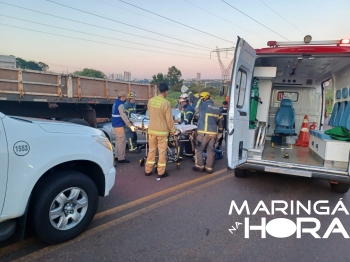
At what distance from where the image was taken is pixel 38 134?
8.55 feet

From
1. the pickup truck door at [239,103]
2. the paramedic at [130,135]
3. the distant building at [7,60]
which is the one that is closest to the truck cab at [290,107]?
the pickup truck door at [239,103]

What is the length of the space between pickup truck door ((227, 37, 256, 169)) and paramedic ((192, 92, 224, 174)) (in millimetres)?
943

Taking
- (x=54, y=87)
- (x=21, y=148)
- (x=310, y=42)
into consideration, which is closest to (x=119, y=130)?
(x=54, y=87)

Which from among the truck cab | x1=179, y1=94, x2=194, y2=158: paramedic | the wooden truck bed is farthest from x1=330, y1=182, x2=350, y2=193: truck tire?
the wooden truck bed

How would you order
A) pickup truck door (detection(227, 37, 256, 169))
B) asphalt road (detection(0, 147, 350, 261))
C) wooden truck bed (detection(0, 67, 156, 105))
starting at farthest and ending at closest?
wooden truck bed (detection(0, 67, 156, 105)) < pickup truck door (detection(227, 37, 256, 169)) < asphalt road (detection(0, 147, 350, 261))

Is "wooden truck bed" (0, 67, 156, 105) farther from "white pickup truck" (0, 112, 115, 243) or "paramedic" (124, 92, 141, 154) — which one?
"white pickup truck" (0, 112, 115, 243)

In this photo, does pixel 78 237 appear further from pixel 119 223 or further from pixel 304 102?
pixel 304 102

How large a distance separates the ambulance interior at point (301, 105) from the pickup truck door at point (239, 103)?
20.2 inches

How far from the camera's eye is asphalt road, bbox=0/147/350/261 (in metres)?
2.82

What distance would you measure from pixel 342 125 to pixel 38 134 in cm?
529

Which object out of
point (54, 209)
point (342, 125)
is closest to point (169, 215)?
point (54, 209)

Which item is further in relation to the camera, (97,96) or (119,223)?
(97,96)

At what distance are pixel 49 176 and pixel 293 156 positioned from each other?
5164 millimetres

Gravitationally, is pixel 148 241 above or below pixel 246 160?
below
